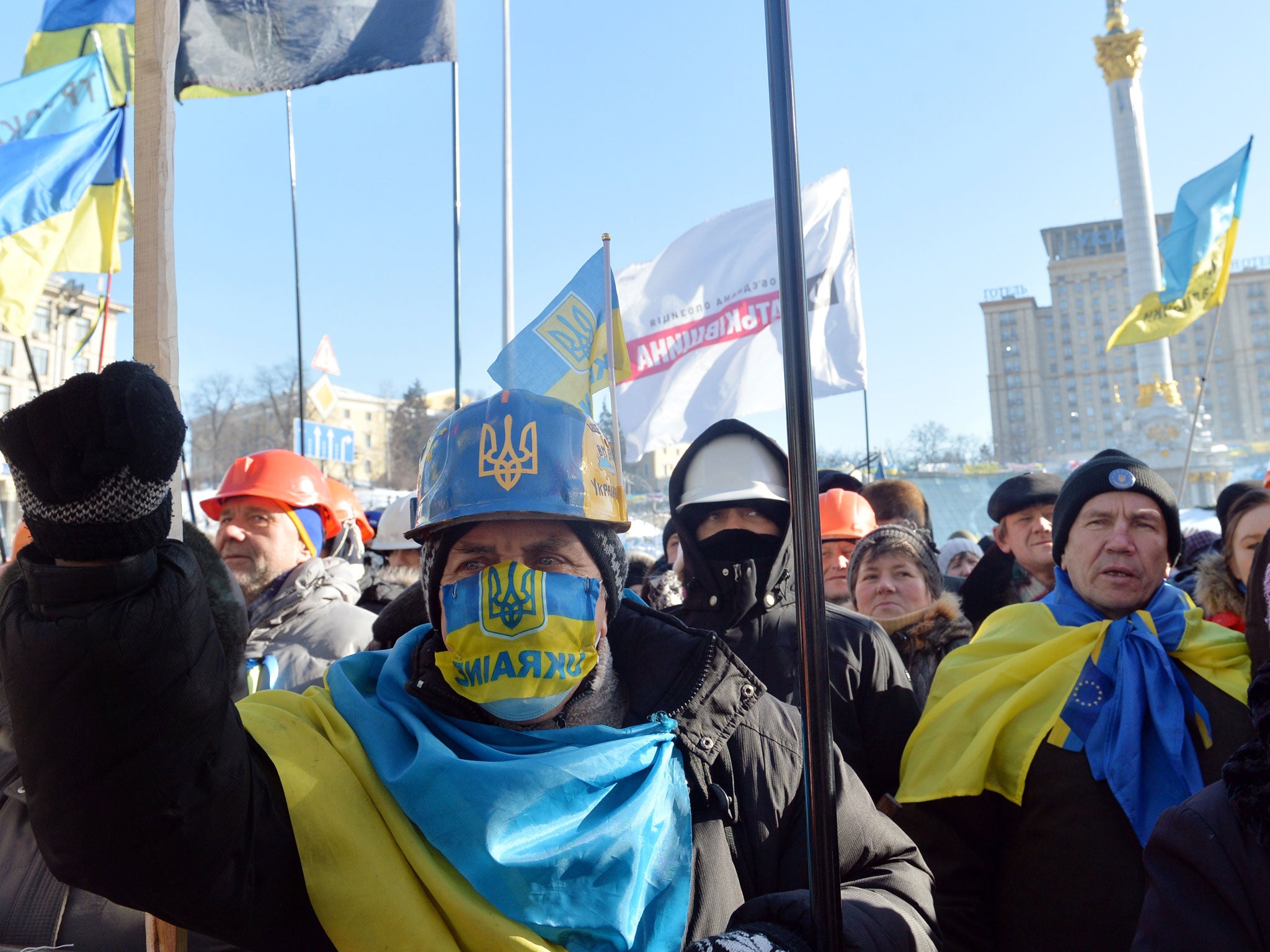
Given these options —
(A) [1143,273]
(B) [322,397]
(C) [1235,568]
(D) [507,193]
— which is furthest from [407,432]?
(C) [1235,568]

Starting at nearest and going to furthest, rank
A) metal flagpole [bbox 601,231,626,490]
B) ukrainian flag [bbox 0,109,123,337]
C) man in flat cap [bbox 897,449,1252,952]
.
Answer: metal flagpole [bbox 601,231,626,490]
man in flat cap [bbox 897,449,1252,952]
ukrainian flag [bbox 0,109,123,337]

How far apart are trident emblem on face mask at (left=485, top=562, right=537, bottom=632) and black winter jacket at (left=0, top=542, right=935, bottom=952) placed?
0.44m

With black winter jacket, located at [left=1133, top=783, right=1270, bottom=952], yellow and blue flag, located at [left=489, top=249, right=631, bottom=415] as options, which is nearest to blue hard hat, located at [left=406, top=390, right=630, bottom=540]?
black winter jacket, located at [left=1133, top=783, right=1270, bottom=952]

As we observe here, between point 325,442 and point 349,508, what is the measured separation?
17.1ft

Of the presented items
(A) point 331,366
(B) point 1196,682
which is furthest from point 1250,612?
(A) point 331,366

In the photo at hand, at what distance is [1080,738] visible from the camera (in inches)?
102

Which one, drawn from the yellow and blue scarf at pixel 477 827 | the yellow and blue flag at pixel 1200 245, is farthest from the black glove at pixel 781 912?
the yellow and blue flag at pixel 1200 245

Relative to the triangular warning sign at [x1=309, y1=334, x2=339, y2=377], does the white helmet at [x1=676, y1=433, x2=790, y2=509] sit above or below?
below

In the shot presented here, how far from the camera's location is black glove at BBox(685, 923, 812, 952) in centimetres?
150

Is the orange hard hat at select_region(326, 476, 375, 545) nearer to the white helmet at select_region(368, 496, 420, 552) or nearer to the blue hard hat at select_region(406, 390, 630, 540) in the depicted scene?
the white helmet at select_region(368, 496, 420, 552)

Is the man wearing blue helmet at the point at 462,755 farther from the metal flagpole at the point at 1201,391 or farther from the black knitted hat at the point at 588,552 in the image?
the metal flagpole at the point at 1201,391

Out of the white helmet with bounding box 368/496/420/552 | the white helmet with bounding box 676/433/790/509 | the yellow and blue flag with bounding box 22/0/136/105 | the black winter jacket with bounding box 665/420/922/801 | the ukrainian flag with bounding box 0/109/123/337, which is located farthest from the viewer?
the yellow and blue flag with bounding box 22/0/136/105

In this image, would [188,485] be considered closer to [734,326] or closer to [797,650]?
[797,650]

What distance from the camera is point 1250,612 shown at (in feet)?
7.81
